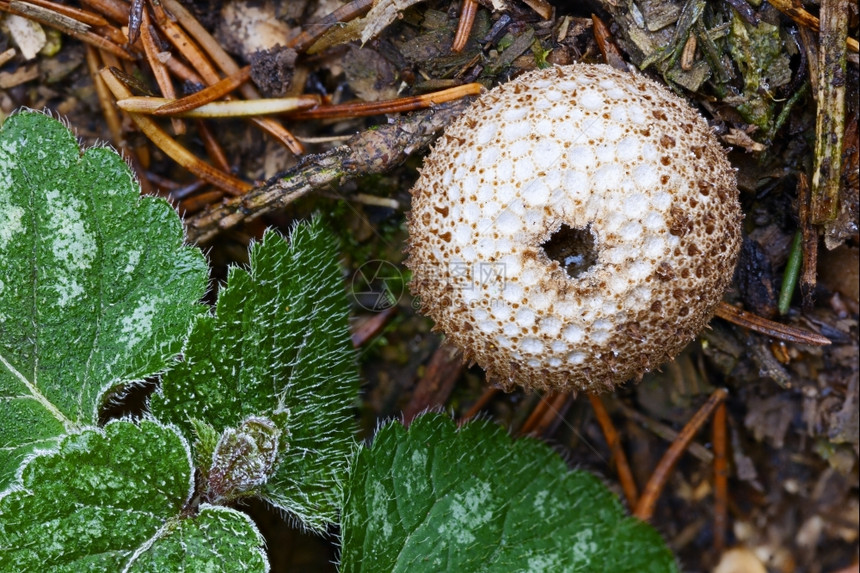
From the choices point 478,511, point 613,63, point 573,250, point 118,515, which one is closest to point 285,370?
point 118,515

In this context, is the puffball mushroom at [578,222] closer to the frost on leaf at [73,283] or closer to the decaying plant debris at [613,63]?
the decaying plant debris at [613,63]

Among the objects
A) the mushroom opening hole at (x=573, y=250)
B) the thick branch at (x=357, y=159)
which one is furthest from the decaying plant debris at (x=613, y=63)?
the mushroom opening hole at (x=573, y=250)

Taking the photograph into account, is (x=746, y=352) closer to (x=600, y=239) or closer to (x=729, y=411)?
(x=729, y=411)

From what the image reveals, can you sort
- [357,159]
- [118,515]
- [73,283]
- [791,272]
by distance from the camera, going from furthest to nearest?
[791,272] → [357,159] → [73,283] → [118,515]

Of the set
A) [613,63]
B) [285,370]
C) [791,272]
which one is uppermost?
[613,63]

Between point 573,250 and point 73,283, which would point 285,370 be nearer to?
point 73,283

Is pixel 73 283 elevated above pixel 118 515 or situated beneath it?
elevated above
